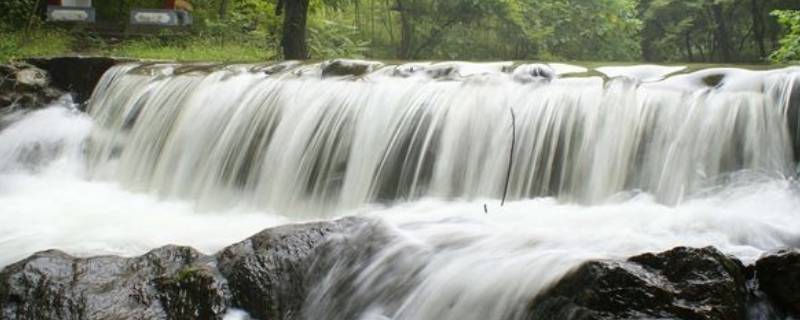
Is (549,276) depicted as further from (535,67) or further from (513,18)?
(513,18)

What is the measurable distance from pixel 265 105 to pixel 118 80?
2.58 m

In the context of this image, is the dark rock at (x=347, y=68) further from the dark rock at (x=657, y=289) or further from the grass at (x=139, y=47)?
the dark rock at (x=657, y=289)

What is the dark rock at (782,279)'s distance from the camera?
3260 millimetres

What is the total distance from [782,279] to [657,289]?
0.65 m

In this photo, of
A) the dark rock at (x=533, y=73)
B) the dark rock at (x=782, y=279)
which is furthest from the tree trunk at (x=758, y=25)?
the dark rock at (x=782, y=279)

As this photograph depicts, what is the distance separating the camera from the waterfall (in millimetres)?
5270

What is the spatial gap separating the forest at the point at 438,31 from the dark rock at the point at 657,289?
27.3ft

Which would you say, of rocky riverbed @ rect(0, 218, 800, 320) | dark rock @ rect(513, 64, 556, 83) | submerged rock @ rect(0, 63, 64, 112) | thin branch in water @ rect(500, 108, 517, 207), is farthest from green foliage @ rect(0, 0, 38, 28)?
rocky riverbed @ rect(0, 218, 800, 320)

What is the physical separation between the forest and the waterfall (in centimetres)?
363

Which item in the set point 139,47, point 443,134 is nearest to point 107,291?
point 443,134

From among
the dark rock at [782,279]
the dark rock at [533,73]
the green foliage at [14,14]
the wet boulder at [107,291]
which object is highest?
the green foliage at [14,14]

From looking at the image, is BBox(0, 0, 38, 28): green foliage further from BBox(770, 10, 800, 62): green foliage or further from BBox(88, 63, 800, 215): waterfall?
BBox(770, 10, 800, 62): green foliage

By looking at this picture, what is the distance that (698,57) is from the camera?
23.9 meters

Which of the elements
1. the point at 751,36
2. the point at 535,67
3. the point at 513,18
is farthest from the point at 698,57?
the point at 535,67
